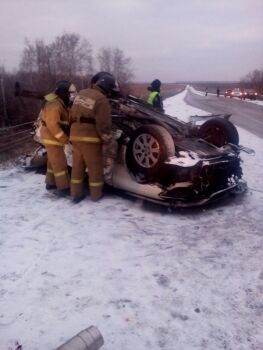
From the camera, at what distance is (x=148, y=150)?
16.5ft

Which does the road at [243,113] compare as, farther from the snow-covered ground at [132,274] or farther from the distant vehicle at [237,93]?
the distant vehicle at [237,93]

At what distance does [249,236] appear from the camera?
429 cm

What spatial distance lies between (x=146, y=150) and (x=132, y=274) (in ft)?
6.41

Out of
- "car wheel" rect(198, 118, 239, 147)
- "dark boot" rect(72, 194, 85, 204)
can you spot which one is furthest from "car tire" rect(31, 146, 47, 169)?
"car wheel" rect(198, 118, 239, 147)

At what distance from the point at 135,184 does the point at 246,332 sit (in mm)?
2729

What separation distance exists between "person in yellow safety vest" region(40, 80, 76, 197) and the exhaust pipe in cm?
334

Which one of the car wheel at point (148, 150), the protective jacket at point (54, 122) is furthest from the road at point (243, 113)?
the protective jacket at point (54, 122)

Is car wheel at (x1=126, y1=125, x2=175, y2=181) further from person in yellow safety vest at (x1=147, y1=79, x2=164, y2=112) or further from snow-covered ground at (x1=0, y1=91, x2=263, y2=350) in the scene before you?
person in yellow safety vest at (x1=147, y1=79, x2=164, y2=112)

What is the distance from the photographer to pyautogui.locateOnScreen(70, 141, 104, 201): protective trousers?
17.0 ft

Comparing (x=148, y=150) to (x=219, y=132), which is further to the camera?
(x=219, y=132)

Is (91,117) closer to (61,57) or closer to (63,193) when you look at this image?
(63,193)

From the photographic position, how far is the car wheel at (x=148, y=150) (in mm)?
→ 4867

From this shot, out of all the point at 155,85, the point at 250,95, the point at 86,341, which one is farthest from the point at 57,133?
the point at 250,95

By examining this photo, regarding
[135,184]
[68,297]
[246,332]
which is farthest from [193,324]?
[135,184]
